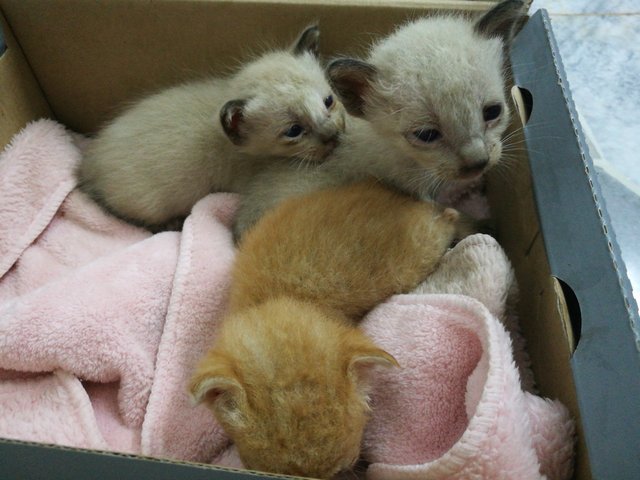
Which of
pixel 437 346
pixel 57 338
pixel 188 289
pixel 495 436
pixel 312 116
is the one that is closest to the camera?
pixel 495 436

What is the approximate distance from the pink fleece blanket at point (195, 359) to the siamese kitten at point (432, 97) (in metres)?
0.22

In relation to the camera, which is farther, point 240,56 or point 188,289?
point 240,56

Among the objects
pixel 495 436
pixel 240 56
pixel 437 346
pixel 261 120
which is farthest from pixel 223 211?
pixel 495 436

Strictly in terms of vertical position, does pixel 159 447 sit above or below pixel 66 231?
below

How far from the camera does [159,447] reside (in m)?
1.18

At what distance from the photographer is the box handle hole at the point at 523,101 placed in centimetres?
134

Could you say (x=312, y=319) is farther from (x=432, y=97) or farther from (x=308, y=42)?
(x=308, y=42)

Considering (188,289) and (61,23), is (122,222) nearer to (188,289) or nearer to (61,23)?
(188,289)

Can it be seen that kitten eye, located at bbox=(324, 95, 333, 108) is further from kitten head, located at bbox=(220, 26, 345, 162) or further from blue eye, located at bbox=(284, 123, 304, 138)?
blue eye, located at bbox=(284, 123, 304, 138)

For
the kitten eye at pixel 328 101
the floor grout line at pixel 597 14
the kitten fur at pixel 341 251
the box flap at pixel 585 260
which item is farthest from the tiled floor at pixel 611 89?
the kitten eye at pixel 328 101

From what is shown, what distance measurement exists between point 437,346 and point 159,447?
0.64 meters

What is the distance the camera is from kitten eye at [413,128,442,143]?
125 centimetres

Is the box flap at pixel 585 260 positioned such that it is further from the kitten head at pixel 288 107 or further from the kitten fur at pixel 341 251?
the kitten head at pixel 288 107

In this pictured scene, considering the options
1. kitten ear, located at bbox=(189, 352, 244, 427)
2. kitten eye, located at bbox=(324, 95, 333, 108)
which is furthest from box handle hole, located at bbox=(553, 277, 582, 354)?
kitten eye, located at bbox=(324, 95, 333, 108)
